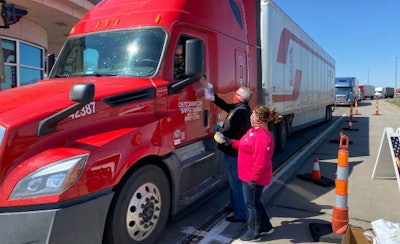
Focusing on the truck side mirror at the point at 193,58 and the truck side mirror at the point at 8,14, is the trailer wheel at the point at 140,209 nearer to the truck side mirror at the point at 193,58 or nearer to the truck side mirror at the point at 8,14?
the truck side mirror at the point at 193,58

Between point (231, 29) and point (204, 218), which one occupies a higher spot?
point (231, 29)

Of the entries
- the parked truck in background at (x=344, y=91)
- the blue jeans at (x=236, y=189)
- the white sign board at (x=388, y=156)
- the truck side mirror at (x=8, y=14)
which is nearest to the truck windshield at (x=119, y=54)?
the blue jeans at (x=236, y=189)

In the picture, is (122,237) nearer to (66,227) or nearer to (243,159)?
(66,227)

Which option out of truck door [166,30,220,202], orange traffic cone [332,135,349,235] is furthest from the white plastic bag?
truck door [166,30,220,202]

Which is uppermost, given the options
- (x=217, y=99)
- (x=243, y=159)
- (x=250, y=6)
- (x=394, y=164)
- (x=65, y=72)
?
(x=250, y=6)

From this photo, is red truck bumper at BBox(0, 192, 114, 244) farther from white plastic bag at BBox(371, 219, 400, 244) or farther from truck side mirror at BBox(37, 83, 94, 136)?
white plastic bag at BBox(371, 219, 400, 244)

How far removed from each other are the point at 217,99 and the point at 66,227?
2.74 metres

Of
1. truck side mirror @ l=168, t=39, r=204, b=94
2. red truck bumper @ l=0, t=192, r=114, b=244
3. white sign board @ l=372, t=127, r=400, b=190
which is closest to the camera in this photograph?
red truck bumper @ l=0, t=192, r=114, b=244

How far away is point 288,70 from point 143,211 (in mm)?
7409

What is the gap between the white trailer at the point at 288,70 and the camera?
8.32 meters

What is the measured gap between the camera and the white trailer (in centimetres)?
832

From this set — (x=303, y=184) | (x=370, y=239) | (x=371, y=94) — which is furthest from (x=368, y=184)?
(x=371, y=94)

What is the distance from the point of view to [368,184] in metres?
6.71

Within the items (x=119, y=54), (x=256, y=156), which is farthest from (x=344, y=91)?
(x=119, y=54)
